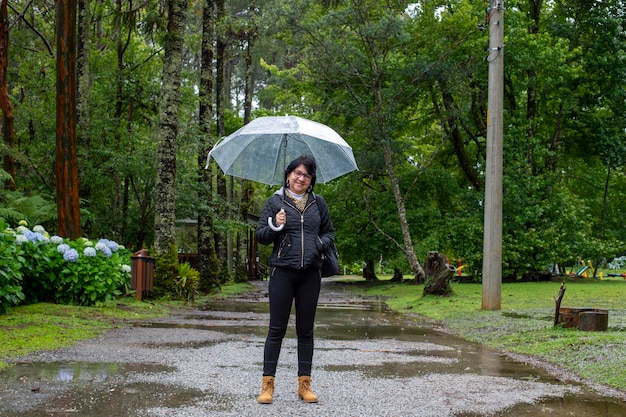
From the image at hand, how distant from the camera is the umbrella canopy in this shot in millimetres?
7180

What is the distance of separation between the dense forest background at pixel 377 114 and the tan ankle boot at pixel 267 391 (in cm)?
1436

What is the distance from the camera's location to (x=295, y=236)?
5.75 m

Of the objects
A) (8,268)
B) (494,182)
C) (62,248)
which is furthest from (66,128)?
(494,182)

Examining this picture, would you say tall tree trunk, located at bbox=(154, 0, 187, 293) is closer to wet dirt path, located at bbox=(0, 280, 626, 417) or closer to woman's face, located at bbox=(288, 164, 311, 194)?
wet dirt path, located at bbox=(0, 280, 626, 417)

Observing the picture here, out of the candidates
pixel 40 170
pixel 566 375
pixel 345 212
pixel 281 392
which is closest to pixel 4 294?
pixel 281 392

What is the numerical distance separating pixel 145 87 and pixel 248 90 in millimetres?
9754

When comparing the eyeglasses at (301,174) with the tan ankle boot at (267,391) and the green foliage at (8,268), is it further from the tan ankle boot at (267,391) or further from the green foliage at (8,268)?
the green foliage at (8,268)

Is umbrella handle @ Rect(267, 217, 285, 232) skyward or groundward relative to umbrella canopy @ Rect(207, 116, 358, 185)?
groundward

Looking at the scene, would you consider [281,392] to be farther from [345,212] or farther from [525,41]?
[345,212]

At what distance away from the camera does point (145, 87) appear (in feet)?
72.3

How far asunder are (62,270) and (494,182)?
8.15 m

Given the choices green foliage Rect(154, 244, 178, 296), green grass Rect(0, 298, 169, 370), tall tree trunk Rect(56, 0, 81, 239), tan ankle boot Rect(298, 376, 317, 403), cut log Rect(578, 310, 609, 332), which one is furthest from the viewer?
green foliage Rect(154, 244, 178, 296)

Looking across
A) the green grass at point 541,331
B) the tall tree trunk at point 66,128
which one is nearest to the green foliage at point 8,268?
the tall tree trunk at point 66,128

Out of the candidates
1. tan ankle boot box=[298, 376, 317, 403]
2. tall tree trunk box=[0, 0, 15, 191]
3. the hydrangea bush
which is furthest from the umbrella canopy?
tall tree trunk box=[0, 0, 15, 191]
